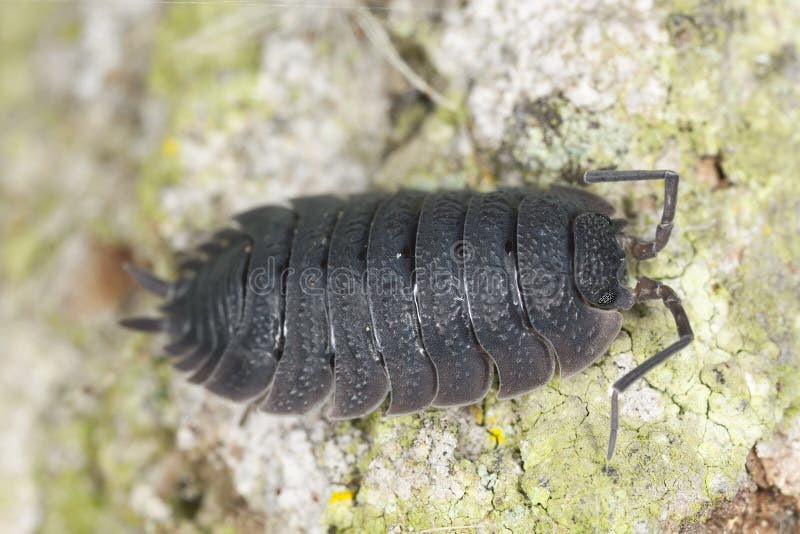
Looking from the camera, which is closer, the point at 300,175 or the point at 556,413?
the point at 556,413

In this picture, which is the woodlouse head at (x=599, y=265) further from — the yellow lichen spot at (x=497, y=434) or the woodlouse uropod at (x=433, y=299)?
the yellow lichen spot at (x=497, y=434)

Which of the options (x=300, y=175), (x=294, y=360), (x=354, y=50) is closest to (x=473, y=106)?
(x=354, y=50)

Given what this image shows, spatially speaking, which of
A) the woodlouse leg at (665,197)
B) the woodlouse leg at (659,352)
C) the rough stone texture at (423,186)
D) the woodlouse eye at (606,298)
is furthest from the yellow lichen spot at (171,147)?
the woodlouse leg at (659,352)

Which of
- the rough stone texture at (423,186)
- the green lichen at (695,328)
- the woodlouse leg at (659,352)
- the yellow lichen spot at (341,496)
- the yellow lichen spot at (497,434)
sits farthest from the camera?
the yellow lichen spot at (341,496)

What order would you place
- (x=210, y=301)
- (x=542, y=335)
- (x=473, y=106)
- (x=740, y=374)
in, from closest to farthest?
(x=542, y=335), (x=740, y=374), (x=210, y=301), (x=473, y=106)

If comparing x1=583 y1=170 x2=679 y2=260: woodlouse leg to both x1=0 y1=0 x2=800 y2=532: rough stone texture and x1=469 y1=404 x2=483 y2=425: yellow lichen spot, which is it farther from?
x1=469 y1=404 x2=483 y2=425: yellow lichen spot

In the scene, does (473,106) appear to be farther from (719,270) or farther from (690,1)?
(719,270)

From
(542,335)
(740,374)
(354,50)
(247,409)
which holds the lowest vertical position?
(247,409)
